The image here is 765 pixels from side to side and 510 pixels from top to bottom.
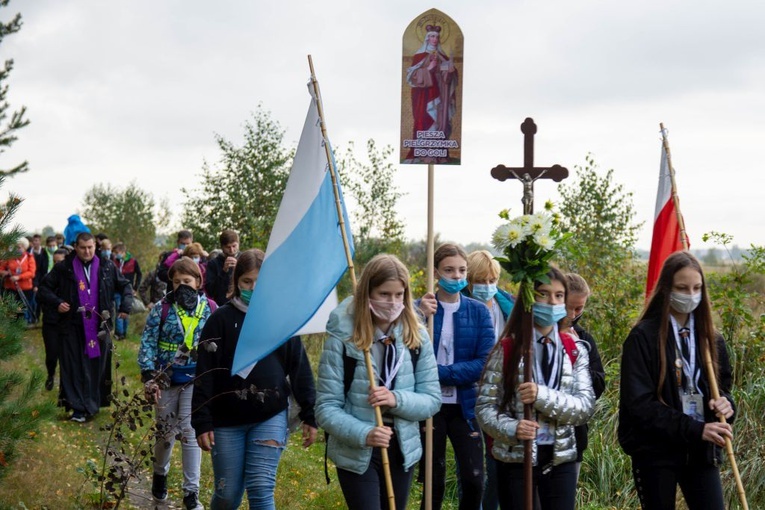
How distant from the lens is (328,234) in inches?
237

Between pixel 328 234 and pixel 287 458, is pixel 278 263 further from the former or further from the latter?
pixel 287 458

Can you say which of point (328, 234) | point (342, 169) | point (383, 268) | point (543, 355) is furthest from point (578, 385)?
point (342, 169)

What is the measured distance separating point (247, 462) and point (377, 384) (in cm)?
116

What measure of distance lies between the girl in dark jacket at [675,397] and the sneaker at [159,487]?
382cm

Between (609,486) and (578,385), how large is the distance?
374 cm

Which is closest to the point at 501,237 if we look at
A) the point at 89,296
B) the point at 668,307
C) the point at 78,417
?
the point at 668,307

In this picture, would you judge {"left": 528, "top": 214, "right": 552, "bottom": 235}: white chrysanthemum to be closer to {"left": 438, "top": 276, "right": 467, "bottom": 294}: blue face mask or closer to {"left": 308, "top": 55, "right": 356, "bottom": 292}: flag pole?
{"left": 308, "top": 55, "right": 356, "bottom": 292}: flag pole

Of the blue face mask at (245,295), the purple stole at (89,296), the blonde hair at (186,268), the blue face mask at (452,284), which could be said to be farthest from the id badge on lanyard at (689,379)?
the purple stole at (89,296)

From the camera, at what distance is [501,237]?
5.23 m

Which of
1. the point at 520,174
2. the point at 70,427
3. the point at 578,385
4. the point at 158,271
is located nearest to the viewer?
the point at 578,385

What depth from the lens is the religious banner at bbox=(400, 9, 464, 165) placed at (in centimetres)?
643

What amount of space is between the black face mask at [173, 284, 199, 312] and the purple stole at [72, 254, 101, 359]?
156 inches

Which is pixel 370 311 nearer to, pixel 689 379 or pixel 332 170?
pixel 332 170

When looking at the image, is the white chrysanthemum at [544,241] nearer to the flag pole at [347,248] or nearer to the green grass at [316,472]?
the flag pole at [347,248]
